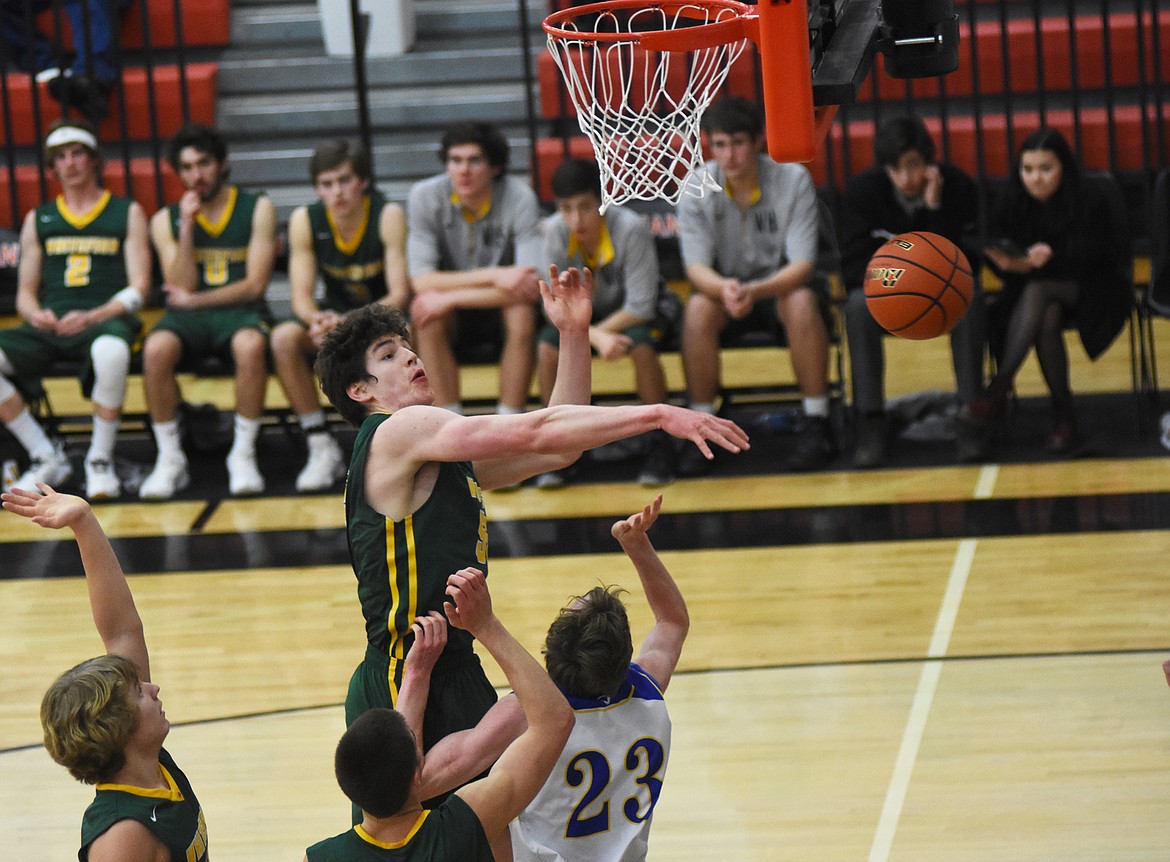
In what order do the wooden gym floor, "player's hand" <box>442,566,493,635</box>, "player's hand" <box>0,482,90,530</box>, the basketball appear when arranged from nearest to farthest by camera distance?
"player's hand" <box>442,566,493,635</box> → "player's hand" <box>0,482,90,530</box> → the wooden gym floor → the basketball

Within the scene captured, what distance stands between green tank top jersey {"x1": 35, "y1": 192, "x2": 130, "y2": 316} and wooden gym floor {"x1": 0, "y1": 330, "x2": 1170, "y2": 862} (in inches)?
32.4

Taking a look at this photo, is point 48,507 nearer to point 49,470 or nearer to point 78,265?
point 49,470

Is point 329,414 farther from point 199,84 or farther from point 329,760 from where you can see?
point 329,760

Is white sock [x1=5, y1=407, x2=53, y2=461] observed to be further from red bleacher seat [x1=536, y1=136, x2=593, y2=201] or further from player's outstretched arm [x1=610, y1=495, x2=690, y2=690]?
player's outstretched arm [x1=610, y1=495, x2=690, y2=690]

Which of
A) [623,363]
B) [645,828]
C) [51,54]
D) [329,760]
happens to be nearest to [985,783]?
[645,828]

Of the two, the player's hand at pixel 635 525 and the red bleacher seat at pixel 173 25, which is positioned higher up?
the red bleacher seat at pixel 173 25

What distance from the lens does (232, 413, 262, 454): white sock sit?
24.8ft

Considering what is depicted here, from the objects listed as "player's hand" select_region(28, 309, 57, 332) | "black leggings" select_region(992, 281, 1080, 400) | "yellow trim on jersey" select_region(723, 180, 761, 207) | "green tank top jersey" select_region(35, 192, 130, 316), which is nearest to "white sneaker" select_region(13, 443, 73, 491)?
"player's hand" select_region(28, 309, 57, 332)

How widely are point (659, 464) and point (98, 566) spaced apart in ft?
14.4

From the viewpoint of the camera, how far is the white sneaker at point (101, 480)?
7.50 meters

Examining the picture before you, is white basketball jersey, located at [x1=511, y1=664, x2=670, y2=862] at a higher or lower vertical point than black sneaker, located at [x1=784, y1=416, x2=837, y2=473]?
lower

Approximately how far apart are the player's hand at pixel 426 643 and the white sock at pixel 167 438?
4.57 m

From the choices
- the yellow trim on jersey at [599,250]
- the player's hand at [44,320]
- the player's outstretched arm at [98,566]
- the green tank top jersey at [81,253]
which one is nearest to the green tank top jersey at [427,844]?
the player's outstretched arm at [98,566]

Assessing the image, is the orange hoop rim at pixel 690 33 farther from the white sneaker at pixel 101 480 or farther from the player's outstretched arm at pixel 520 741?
the white sneaker at pixel 101 480
